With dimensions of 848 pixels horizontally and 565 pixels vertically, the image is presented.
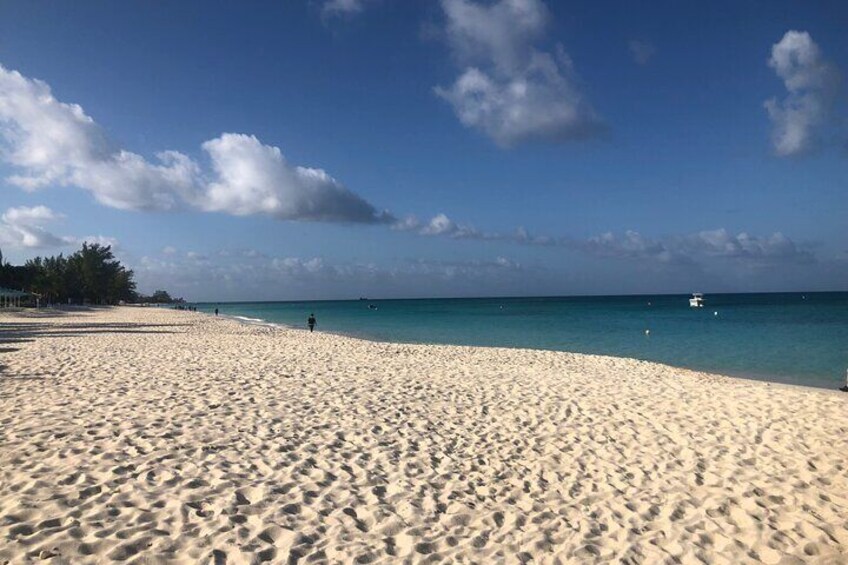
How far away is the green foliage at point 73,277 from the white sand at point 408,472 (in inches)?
3652

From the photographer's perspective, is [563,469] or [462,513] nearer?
[462,513]

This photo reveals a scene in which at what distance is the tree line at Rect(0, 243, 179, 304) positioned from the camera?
8544cm

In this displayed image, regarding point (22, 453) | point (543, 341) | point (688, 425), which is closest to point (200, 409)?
point (22, 453)

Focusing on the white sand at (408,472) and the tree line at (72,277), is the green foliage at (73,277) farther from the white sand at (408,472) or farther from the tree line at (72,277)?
the white sand at (408,472)

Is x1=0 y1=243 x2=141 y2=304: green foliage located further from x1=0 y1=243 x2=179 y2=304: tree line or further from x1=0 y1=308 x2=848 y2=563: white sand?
x1=0 y1=308 x2=848 y2=563: white sand

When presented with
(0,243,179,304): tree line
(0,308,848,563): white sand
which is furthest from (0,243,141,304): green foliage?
(0,308,848,563): white sand

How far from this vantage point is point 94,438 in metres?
7.19

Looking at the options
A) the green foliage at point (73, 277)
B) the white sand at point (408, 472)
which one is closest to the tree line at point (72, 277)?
the green foliage at point (73, 277)

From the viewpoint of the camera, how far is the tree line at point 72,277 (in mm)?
85438

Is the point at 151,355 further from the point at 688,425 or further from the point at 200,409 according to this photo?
the point at 688,425

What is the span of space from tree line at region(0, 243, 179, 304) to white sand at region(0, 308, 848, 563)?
304 ft

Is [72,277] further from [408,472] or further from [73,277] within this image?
[408,472]

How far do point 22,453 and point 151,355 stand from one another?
37.1ft

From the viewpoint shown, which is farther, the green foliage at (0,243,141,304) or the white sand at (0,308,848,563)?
Result: the green foliage at (0,243,141,304)
